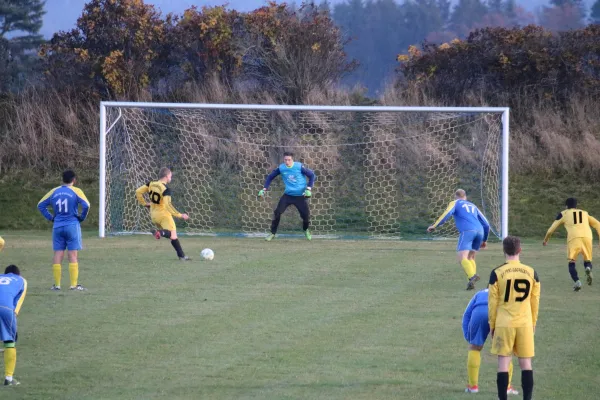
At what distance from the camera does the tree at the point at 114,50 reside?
98.5 feet

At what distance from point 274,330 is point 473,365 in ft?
10.8

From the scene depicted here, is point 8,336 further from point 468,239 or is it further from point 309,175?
point 309,175

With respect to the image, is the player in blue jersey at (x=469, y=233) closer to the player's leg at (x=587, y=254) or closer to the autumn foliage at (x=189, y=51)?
the player's leg at (x=587, y=254)

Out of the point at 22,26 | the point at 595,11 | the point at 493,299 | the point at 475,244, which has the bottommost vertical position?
the point at 475,244

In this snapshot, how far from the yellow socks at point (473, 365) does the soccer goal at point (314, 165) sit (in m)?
14.3

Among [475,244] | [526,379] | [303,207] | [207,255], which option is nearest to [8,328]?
[526,379]

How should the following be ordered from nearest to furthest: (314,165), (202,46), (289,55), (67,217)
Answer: (67,217)
(314,165)
(289,55)
(202,46)

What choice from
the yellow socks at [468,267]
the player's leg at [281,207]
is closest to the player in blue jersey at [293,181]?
the player's leg at [281,207]

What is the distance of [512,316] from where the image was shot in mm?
7832

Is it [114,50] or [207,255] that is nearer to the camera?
[207,255]

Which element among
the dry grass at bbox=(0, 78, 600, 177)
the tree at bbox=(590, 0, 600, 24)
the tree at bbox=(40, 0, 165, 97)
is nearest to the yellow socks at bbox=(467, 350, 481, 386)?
the dry grass at bbox=(0, 78, 600, 177)

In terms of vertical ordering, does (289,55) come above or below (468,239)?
above

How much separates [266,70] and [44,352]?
21.5 meters

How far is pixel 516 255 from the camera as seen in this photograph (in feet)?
26.2
